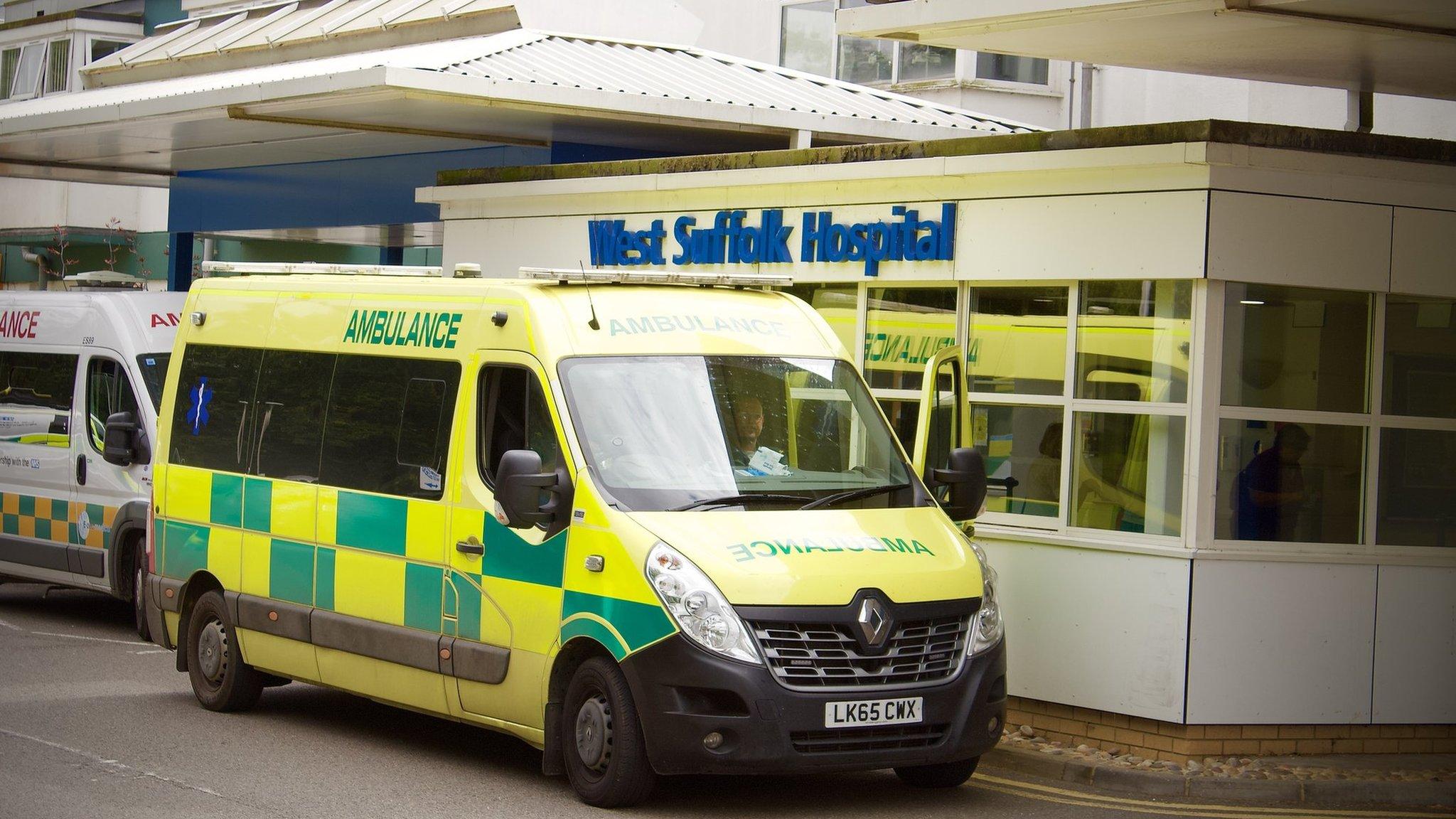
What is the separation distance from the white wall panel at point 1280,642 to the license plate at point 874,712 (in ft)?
7.67

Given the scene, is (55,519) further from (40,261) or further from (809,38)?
(40,261)

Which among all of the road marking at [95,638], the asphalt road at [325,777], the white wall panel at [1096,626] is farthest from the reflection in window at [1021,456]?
the road marking at [95,638]

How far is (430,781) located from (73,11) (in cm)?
2979

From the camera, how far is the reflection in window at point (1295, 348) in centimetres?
1016

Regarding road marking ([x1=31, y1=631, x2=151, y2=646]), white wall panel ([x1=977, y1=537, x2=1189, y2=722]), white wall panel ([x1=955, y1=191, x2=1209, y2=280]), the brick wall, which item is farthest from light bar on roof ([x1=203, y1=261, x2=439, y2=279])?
the brick wall

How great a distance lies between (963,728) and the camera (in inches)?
330

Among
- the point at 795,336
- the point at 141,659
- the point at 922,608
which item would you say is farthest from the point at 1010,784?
the point at 141,659

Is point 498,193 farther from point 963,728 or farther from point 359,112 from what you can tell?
point 963,728

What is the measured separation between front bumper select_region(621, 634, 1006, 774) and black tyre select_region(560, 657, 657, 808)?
0.10 m

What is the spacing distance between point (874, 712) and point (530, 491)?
178cm

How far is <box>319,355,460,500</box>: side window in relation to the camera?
376 inches

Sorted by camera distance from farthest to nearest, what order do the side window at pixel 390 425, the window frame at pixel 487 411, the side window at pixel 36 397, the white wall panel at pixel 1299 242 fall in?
the side window at pixel 36 397, the white wall panel at pixel 1299 242, the side window at pixel 390 425, the window frame at pixel 487 411

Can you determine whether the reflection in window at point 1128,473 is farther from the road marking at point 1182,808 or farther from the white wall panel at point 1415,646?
the road marking at point 1182,808

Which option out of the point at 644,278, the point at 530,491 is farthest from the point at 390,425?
the point at 530,491
